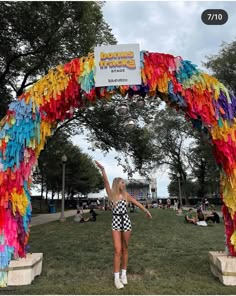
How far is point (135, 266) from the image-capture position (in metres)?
5.93

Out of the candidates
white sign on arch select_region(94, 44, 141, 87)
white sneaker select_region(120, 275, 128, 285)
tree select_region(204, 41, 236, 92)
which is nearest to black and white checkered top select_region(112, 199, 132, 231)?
white sneaker select_region(120, 275, 128, 285)

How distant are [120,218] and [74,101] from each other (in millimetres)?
2199

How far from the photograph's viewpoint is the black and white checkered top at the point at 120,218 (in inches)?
189

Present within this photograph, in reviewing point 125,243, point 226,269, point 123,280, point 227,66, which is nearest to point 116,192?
point 125,243

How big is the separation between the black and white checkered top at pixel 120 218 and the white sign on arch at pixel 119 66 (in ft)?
6.60

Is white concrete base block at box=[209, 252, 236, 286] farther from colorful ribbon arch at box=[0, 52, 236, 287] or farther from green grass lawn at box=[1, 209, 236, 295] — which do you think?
colorful ribbon arch at box=[0, 52, 236, 287]

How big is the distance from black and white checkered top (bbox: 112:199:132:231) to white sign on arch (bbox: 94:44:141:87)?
2.01 m

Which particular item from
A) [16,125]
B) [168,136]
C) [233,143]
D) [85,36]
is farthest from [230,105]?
[168,136]

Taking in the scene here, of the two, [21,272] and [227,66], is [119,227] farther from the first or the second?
[227,66]

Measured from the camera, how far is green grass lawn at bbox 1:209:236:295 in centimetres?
462

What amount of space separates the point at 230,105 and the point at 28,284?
13.8 ft

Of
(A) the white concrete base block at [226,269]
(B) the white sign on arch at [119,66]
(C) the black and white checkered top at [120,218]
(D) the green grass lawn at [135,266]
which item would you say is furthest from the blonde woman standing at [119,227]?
(B) the white sign on arch at [119,66]

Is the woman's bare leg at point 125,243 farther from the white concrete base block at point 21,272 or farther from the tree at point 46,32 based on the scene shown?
the tree at point 46,32

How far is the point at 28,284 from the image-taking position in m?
4.90
